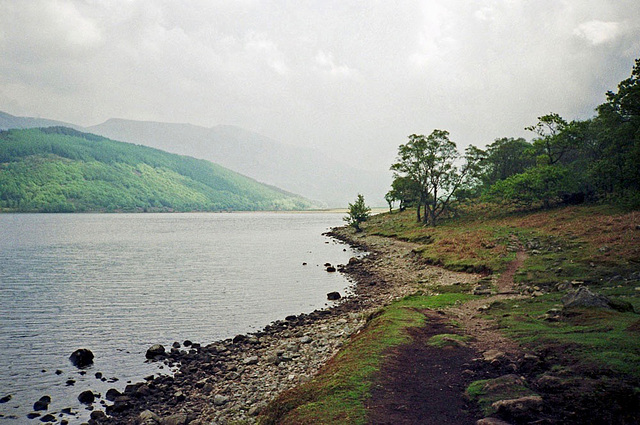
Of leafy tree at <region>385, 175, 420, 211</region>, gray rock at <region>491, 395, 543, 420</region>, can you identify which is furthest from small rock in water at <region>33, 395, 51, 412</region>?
leafy tree at <region>385, 175, 420, 211</region>

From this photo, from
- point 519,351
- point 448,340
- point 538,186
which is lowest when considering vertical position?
point 448,340

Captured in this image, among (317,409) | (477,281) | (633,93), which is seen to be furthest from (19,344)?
(633,93)

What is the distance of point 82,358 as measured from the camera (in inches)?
814

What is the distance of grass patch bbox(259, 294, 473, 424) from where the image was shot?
9867 millimetres

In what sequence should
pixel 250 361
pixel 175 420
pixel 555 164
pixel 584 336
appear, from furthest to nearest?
pixel 555 164 < pixel 250 361 < pixel 175 420 < pixel 584 336

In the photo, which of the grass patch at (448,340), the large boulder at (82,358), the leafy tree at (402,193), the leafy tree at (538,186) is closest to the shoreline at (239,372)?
the large boulder at (82,358)

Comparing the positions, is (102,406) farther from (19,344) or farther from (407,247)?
(407,247)

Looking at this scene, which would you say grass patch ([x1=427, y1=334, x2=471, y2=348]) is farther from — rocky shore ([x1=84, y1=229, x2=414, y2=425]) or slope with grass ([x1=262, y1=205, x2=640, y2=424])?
rocky shore ([x1=84, y1=229, x2=414, y2=425])

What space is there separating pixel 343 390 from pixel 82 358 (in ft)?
56.8

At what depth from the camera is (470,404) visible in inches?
401

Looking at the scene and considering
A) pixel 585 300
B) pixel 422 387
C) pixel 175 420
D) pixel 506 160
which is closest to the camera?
pixel 422 387

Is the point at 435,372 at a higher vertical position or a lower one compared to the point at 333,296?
higher

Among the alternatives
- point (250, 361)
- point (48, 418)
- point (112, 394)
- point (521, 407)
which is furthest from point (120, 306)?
point (521, 407)

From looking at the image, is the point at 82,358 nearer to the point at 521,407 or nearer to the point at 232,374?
the point at 232,374
